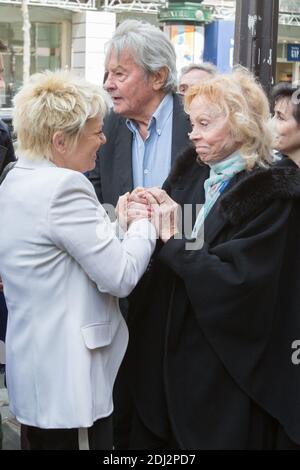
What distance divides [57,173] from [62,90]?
0.29m

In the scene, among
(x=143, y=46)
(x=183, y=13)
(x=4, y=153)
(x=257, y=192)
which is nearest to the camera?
(x=257, y=192)

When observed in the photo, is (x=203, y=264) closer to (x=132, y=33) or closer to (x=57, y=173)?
(x=57, y=173)

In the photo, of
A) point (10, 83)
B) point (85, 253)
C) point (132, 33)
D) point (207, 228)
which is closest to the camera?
point (85, 253)

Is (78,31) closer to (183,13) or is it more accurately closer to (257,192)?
(183,13)

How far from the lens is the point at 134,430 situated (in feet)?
9.61

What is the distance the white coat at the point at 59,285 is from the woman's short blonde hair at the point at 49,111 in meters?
0.07

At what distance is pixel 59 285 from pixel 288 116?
6.55 ft

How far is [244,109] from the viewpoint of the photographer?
2668mm

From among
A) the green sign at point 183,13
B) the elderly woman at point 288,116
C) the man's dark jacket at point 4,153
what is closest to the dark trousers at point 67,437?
the man's dark jacket at point 4,153

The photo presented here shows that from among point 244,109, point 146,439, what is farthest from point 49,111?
point 146,439

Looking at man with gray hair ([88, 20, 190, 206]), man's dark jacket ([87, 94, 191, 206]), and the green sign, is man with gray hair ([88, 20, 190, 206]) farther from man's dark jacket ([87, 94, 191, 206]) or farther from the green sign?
the green sign

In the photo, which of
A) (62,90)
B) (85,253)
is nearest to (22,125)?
(62,90)

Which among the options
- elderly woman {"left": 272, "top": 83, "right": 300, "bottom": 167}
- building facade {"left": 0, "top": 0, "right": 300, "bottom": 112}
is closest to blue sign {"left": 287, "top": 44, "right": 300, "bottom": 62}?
building facade {"left": 0, "top": 0, "right": 300, "bottom": 112}

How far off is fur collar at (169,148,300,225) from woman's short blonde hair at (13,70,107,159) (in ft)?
1.83
